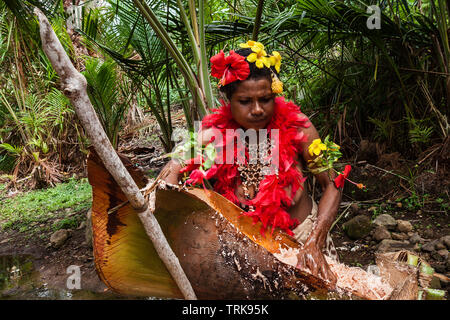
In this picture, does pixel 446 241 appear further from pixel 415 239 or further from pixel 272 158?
pixel 272 158

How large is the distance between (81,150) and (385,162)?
4.82 metres

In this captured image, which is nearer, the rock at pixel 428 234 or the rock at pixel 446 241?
the rock at pixel 446 241

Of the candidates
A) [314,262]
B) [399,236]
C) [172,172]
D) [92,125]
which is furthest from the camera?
[399,236]

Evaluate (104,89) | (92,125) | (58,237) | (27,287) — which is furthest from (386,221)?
(104,89)

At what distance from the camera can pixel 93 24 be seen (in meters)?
4.00

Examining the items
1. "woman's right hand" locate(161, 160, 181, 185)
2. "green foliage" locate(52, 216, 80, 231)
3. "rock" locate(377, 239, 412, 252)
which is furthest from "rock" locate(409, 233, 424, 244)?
"green foliage" locate(52, 216, 80, 231)

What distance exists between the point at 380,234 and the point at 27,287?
9.50 feet

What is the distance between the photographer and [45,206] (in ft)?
15.8

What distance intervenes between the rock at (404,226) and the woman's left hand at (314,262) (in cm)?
173

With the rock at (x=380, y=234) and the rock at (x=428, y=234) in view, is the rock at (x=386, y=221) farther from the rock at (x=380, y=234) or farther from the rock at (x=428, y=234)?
the rock at (x=428, y=234)

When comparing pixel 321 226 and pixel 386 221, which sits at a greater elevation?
pixel 321 226

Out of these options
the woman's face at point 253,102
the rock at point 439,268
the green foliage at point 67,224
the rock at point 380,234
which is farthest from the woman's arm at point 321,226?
the green foliage at point 67,224

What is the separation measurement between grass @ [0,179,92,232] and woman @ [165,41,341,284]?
2916mm

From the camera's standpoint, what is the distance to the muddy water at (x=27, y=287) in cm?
256
